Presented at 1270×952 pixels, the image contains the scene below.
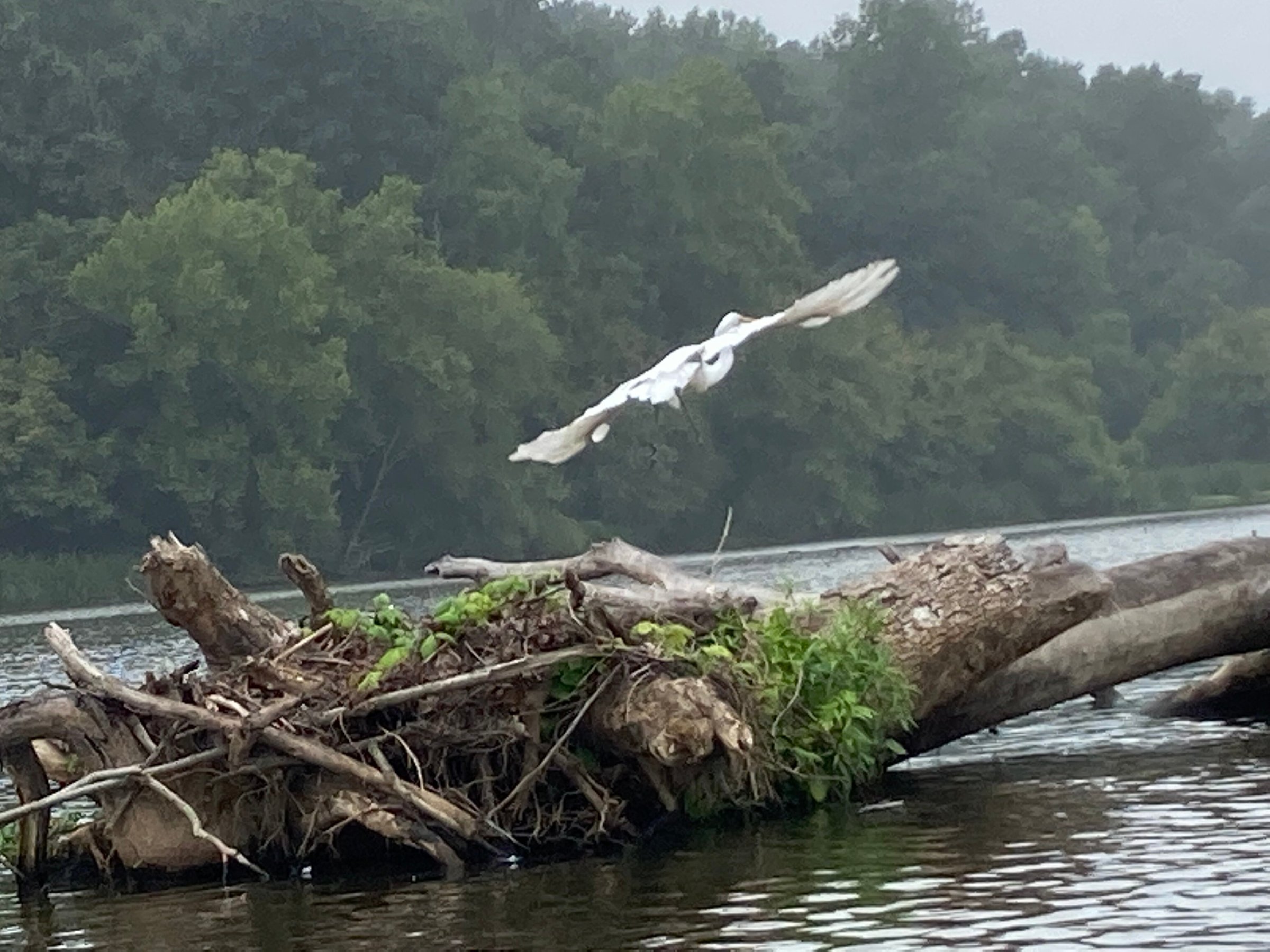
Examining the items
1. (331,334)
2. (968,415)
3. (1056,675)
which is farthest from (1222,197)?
(1056,675)

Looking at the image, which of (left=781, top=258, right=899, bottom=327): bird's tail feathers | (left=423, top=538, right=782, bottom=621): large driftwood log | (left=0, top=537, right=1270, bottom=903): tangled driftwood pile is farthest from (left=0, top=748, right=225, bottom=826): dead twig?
(left=781, top=258, right=899, bottom=327): bird's tail feathers

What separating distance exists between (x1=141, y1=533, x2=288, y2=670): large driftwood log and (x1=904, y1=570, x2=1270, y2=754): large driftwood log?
3.70 m

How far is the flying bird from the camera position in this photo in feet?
47.6

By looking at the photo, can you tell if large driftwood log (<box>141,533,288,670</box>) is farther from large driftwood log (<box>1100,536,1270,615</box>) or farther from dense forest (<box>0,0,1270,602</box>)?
dense forest (<box>0,0,1270,602</box>)

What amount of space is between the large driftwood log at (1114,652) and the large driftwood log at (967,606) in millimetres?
438

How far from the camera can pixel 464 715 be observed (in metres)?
12.8

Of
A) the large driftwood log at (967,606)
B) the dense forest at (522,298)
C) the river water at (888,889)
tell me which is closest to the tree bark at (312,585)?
Answer: the river water at (888,889)

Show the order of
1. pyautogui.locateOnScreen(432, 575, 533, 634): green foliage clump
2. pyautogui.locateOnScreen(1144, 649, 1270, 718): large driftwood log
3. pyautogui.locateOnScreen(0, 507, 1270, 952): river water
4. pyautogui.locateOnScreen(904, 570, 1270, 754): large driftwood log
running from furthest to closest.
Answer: pyautogui.locateOnScreen(1144, 649, 1270, 718): large driftwood log → pyautogui.locateOnScreen(904, 570, 1270, 754): large driftwood log → pyautogui.locateOnScreen(432, 575, 533, 634): green foliage clump → pyautogui.locateOnScreen(0, 507, 1270, 952): river water

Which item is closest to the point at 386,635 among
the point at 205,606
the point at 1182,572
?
the point at 205,606

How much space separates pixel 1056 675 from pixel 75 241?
4717cm

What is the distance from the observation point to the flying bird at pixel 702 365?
14.5 metres

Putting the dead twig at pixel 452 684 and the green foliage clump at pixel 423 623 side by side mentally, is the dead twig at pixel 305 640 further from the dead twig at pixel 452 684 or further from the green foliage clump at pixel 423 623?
the dead twig at pixel 452 684

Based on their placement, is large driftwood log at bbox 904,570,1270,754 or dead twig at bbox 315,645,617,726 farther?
large driftwood log at bbox 904,570,1270,754

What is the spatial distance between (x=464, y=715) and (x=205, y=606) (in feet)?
5.92
